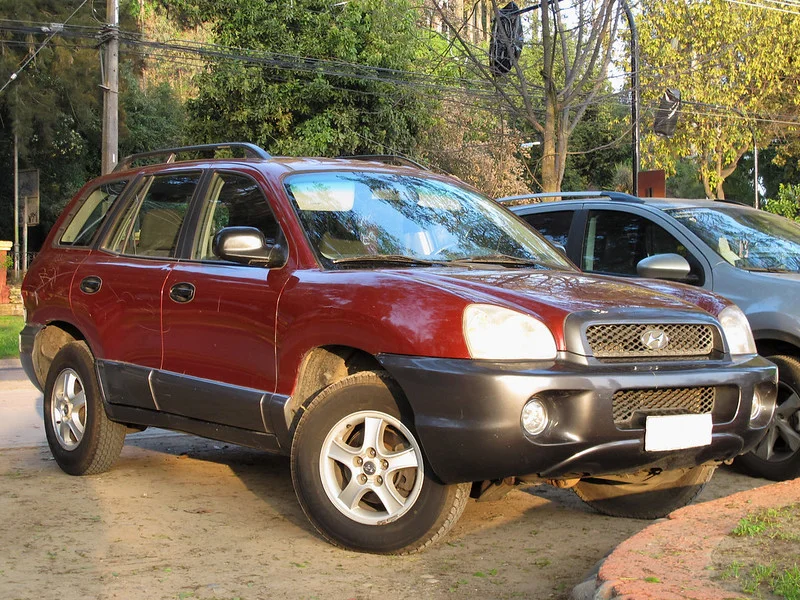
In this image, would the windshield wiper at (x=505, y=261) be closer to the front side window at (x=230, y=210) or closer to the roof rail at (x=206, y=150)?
the front side window at (x=230, y=210)

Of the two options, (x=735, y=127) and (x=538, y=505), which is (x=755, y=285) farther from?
(x=735, y=127)

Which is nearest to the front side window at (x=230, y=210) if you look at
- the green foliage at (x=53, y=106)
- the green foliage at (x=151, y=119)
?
the green foliage at (x=53, y=106)

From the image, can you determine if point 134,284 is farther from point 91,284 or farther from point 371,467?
point 371,467

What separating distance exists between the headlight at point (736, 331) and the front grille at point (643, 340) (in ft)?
0.72

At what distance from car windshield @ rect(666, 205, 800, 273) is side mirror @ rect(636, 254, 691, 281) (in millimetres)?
598

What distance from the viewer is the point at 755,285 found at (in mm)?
6711

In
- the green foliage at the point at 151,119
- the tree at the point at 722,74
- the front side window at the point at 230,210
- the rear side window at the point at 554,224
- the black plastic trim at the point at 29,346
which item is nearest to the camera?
the front side window at the point at 230,210

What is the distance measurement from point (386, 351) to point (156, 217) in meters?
2.41

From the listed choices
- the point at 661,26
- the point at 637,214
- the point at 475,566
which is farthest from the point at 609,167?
the point at 475,566

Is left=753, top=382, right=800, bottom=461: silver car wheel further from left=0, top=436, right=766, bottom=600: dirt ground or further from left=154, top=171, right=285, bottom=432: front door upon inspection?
left=154, top=171, right=285, bottom=432: front door

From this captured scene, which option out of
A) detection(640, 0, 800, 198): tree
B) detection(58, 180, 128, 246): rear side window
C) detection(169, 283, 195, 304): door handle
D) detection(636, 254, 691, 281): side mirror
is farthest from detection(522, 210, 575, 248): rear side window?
detection(640, 0, 800, 198): tree

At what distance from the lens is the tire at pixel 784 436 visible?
6.52m

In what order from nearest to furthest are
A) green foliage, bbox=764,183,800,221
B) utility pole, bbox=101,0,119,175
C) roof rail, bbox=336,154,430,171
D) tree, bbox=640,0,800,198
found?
roof rail, bbox=336,154,430,171 → green foliage, bbox=764,183,800,221 → utility pole, bbox=101,0,119,175 → tree, bbox=640,0,800,198

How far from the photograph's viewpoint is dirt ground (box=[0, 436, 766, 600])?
Result: 4.31 m
